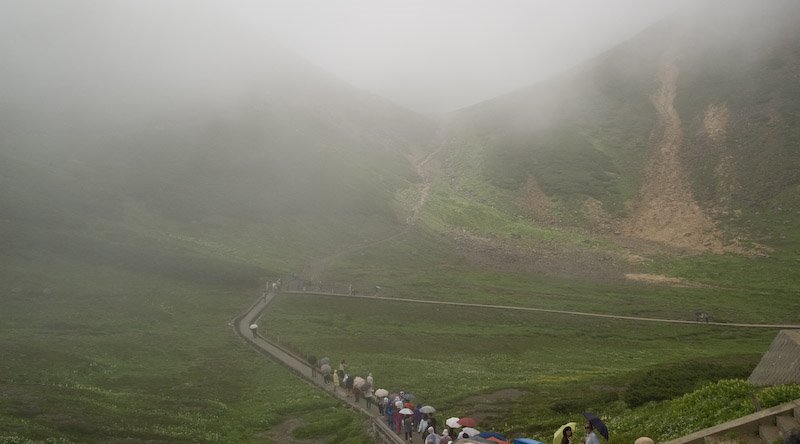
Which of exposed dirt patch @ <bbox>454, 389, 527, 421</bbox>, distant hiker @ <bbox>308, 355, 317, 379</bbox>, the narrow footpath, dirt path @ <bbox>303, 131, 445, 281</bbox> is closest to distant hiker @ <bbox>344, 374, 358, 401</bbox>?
the narrow footpath

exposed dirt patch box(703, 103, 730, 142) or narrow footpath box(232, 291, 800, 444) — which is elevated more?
exposed dirt patch box(703, 103, 730, 142)

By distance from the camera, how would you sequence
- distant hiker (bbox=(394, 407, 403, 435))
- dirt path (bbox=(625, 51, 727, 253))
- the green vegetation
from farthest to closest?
dirt path (bbox=(625, 51, 727, 253)) → the green vegetation → distant hiker (bbox=(394, 407, 403, 435))

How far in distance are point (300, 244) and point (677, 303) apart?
64693mm

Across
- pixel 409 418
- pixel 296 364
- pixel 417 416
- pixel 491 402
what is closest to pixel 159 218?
pixel 296 364

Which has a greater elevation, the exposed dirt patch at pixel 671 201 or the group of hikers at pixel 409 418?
the exposed dirt patch at pixel 671 201

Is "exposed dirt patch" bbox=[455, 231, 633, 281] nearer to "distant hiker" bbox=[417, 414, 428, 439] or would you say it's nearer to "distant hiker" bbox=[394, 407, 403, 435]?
Result: "distant hiker" bbox=[394, 407, 403, 435]

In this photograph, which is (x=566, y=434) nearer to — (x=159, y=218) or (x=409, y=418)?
(x=409, y=418)

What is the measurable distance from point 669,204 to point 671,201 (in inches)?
50.5

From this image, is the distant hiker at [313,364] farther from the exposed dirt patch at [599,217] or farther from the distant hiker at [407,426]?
the exposed dirt patch at [599,217]

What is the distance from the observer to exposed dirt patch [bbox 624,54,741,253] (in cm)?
11156

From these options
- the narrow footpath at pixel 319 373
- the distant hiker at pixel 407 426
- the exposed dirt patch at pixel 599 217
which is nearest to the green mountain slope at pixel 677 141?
the exposed dirt patch at pixel 599 217

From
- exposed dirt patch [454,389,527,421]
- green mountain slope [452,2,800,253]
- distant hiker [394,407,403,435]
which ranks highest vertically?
green mountain slope [452,2,800,253]

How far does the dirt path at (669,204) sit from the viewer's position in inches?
4402

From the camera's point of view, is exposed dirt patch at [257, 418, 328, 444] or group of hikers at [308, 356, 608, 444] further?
exposed dirt patch at [257, 418, 328, 444]
